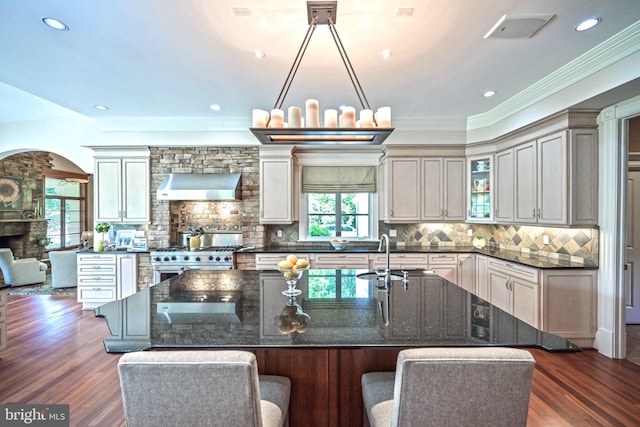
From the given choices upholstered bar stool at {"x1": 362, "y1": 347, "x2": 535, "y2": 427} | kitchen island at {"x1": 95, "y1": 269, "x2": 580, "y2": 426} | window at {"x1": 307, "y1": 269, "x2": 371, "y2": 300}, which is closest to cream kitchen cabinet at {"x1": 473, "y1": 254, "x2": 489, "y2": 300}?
window at {"x1": 307, "y1": 269, "x2": 371, "y2": 300}

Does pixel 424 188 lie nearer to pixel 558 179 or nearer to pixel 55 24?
pixel 558 179

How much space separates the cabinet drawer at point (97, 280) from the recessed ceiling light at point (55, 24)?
11.4 feet

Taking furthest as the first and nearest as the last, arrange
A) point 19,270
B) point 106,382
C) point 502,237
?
1. point 19,270
2. point 502,237
3. point 106,382

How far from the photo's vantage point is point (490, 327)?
1511mm

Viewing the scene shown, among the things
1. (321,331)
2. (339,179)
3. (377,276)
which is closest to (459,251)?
(339,179)

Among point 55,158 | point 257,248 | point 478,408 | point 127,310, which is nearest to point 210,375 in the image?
point 478,408

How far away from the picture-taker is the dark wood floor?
220 cm

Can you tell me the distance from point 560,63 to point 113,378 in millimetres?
5047

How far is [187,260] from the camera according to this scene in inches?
174

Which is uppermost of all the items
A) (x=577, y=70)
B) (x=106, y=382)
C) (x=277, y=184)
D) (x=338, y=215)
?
(x=577, y=70)

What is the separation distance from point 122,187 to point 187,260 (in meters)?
1.62

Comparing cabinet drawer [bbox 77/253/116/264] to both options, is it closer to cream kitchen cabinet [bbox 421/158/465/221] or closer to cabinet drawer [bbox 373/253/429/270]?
cabinet drawer [bbox 373/253/429/270]

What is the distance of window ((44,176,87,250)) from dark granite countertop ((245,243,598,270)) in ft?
23.8

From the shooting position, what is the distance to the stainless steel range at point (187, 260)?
4383 millimetres
